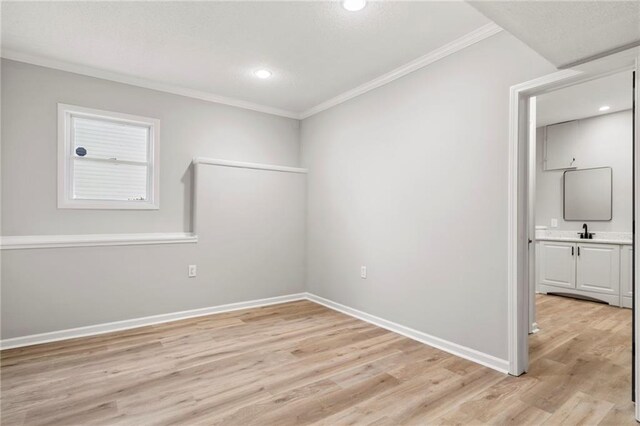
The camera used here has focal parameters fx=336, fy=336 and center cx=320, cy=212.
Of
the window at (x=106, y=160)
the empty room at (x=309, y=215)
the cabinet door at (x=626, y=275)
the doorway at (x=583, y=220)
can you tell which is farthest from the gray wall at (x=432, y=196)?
the cabinet door at (x=626, y=275)

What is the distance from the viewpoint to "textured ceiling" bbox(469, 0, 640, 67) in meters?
1.56

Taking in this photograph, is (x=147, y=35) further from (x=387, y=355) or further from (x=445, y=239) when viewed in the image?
(x=387, y=355)

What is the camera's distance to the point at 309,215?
15.2 ft

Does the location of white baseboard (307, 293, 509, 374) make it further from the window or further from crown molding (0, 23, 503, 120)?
the window

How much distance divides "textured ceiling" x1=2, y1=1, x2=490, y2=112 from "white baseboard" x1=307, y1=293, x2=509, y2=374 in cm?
251

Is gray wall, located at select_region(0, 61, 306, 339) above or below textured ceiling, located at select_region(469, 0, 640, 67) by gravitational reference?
below

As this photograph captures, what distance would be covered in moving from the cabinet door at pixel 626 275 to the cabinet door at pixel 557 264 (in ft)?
1.69

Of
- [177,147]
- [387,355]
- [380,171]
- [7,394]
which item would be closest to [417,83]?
[380,171]

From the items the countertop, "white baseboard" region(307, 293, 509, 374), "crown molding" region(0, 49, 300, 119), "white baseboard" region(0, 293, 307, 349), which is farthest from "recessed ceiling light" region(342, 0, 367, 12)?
the countertop

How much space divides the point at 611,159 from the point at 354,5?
458 centimetres

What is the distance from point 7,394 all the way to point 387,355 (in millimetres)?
2625

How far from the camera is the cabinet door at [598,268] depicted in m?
4.35

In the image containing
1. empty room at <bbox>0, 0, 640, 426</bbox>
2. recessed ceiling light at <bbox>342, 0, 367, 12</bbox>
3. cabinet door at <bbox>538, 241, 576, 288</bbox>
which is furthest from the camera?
cabinet door at <bbox>538, 241, 576, 288</bbox>

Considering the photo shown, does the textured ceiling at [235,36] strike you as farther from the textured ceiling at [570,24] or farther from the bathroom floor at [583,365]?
the bathroom floor at [583,365]
